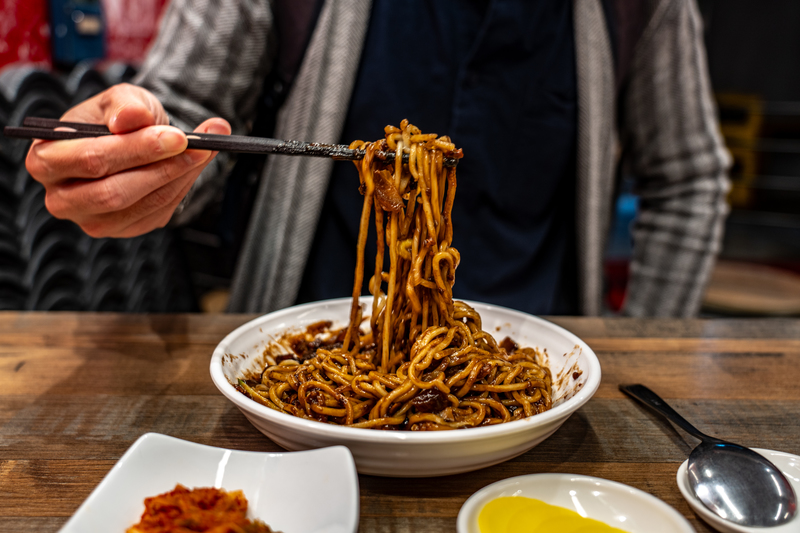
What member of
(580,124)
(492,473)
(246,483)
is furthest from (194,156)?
(580,124)

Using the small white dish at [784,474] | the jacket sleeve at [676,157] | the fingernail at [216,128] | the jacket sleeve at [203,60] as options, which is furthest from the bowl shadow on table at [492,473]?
the jacket sleeve at [676,157]

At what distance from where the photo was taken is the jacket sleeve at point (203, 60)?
A: 2.24m

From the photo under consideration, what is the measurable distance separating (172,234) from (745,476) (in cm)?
393

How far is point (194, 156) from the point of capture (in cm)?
147

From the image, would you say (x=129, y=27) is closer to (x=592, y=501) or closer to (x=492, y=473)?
(x=492, y=473)

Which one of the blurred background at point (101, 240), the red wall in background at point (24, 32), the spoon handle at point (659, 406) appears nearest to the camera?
the spoon handle at point (659, 406)

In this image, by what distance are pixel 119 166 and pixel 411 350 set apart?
959 mm

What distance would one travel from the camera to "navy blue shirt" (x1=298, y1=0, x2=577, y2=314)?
2.38 metres

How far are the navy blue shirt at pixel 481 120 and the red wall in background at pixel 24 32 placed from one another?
2.28 metres

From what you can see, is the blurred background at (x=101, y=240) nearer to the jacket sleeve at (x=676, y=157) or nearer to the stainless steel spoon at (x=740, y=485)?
the jacket sleeve at (x=676, y=157)

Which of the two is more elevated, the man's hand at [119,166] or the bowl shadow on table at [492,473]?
the man's hand at [119,166]

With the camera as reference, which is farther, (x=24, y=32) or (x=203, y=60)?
(x=24, y=32)

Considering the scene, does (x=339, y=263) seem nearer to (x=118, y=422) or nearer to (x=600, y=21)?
(x=118, y=422)

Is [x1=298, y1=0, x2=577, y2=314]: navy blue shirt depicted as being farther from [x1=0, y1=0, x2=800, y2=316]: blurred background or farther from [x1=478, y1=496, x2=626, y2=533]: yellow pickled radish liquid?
[x1=478, y1=496, x2=626, y2=533]: yellow pickled radish liquid
